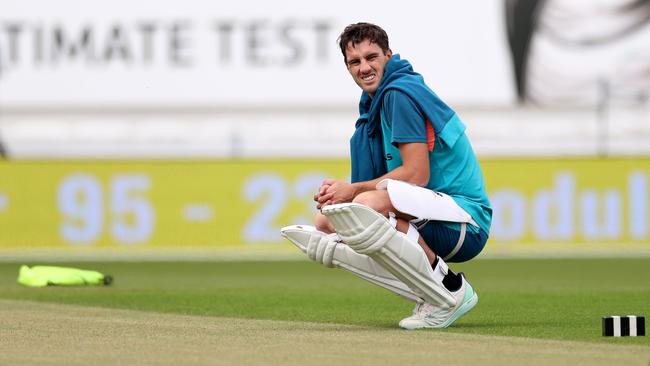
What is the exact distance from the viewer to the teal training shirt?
619 cm

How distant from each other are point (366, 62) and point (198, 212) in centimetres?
737

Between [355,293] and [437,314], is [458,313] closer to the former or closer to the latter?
[437,314]

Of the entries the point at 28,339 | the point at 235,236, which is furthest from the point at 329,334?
the point at 235,236

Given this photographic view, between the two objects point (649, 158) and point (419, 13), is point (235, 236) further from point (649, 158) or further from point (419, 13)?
point (419, 13)

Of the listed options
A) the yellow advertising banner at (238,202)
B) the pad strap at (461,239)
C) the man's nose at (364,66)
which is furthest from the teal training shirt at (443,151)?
the yellow advertising banner at (238,202)

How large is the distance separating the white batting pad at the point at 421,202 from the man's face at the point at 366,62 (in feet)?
1.55

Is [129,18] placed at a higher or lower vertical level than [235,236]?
higher

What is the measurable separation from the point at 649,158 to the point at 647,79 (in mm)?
7088

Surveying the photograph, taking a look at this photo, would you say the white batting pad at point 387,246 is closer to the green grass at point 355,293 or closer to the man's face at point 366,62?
the green grass at point 355,293

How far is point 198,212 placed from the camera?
1359 centimetres

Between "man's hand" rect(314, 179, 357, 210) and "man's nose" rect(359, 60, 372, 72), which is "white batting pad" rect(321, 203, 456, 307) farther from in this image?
"man's nose" rect(359, 60, 372, 72)

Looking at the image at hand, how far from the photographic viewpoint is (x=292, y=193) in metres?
13.6

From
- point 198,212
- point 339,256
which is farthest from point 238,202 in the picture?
point 339,256

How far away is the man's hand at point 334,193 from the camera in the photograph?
614 cm
